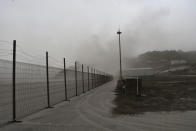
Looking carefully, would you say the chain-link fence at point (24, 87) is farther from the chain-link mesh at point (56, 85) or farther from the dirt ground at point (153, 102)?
the dirt ground at point (153, 102)

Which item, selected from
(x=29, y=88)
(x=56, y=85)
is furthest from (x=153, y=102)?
(x=29, y=88)

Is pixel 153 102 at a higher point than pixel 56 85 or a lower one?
lower

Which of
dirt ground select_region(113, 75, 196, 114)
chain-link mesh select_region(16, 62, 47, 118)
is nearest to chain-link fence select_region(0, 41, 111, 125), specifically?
chain-link mesh select_region(16, 62, 47, 118)

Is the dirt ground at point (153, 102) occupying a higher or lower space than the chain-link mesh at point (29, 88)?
lower

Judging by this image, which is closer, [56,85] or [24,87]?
[24,87]

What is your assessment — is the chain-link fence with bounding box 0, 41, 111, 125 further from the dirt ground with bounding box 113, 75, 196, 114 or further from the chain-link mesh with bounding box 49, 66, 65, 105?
the dirt ground with bounding box 113, 75, 196, 114

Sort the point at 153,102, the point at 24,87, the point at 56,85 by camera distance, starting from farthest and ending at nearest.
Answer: the point at 153,102, the point at 56,85, the point at 24,87

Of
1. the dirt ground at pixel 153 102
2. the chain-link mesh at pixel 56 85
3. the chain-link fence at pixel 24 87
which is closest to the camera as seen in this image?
the chain-link fence at pixel 24 87

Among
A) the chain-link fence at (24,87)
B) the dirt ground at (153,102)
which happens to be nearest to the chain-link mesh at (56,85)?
the chain-link fence at (24,87)

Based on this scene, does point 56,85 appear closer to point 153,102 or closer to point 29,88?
point 29,88

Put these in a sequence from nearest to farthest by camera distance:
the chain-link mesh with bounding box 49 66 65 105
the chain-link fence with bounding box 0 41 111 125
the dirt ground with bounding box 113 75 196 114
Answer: the chain-link fence with bounding box 0 41 111 125
the dirt ground with bounding box 113 75 196 114
the chain-link mesh with bounding box 49 66 65 105

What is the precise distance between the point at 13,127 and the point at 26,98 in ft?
6.75

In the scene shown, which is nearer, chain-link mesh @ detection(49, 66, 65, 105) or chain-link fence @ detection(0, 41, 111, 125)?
chain-link fence @ detection(0, 41, 111, 125)

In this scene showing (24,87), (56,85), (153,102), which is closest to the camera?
(24,87)
